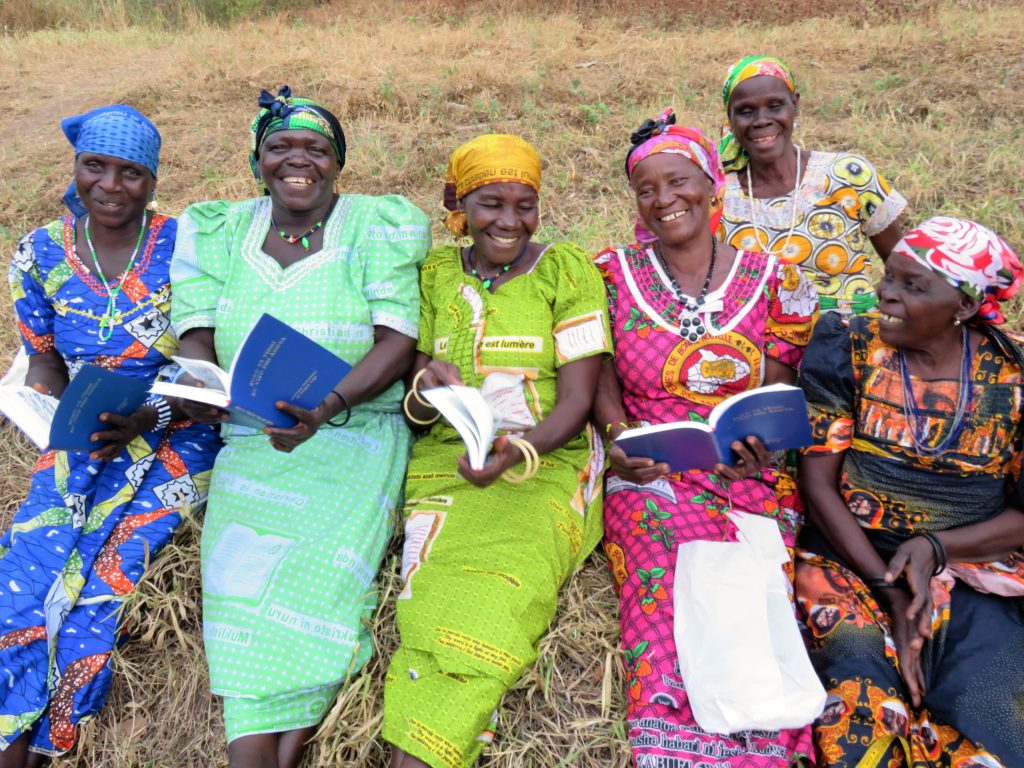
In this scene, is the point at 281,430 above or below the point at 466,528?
above

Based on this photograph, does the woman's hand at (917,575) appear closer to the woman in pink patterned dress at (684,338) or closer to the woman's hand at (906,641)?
the woman's hand at (906,641)

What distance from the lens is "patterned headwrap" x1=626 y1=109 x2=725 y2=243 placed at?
282 centimetres

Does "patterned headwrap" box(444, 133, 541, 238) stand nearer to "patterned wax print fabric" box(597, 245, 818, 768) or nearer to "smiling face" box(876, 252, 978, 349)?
"patterned wax print fabric" box(597, 245, 818, 768)

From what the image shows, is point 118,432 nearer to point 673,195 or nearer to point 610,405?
point 610,405

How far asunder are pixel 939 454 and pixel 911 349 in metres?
0.35

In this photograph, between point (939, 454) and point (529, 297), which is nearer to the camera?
point (939, 454)

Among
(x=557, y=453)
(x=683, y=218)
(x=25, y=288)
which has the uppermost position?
(x=683, y=218)

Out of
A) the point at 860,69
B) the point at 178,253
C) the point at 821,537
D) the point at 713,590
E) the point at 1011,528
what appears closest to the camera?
the point at 713,590

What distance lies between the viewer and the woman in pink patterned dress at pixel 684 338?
8.71ft

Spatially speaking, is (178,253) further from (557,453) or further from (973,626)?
(973,626)

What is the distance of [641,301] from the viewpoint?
2869 mm

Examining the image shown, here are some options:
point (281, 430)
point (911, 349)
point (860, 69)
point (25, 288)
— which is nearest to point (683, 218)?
point (911, 349)

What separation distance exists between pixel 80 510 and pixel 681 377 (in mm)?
2218

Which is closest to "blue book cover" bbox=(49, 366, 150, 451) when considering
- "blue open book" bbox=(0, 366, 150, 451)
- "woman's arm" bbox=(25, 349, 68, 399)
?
"blue open book" bbox=(0, 366, 150, 451)
